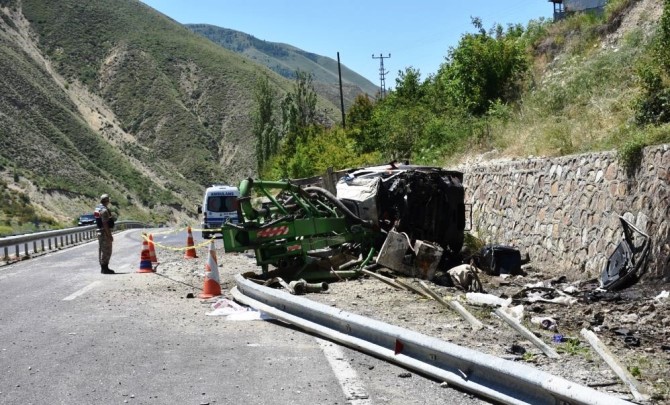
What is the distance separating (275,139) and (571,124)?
193ft

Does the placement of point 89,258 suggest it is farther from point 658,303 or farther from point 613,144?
point 658,303

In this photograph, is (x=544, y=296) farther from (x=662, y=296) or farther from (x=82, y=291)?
(x=82, y=291)

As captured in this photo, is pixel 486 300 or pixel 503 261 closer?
pixel 486 300

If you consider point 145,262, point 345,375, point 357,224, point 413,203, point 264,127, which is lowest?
point 145,262

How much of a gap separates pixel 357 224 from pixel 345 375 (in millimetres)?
7571

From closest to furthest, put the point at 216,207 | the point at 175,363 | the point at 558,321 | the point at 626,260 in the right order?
the point at 175,363 < the point at 558,321 < the point at 626,260 < the point at 216,207

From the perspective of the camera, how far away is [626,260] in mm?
11586

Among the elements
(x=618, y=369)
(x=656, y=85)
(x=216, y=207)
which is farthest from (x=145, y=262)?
(x=216, y=207)

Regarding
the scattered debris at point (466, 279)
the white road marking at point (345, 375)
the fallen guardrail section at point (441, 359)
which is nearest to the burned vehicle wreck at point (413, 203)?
the scattered debris at point (466, 279)

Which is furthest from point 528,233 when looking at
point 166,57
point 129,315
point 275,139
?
point 166,57

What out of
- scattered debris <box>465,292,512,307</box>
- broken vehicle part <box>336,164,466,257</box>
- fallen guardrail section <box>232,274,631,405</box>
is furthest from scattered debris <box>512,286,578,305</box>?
fallen guardrail section <box>232,274,631,405</box>

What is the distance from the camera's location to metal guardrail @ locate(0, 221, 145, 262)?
24.5 metres

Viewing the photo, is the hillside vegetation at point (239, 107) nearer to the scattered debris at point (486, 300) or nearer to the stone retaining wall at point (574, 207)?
the stone retaining wall at point (574, 207)

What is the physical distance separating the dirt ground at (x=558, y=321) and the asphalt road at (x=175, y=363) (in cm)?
120
